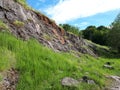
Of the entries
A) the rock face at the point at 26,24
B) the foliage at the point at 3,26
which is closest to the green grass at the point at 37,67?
the foliage at the point at 3,26

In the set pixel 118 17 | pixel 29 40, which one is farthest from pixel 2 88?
pixel 118 17

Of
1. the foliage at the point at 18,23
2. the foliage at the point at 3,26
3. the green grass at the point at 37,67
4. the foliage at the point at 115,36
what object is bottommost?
the green grass at the point at 37,67

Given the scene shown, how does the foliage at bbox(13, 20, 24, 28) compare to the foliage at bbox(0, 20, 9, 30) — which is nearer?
the foliage at bbox(0, 20, 9, 30)

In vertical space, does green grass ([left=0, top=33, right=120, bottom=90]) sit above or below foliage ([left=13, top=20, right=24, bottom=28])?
below

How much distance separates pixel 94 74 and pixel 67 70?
64.5 inches

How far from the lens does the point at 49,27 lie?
2794 cm

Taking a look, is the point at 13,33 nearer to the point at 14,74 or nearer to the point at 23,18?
the point at 23,18

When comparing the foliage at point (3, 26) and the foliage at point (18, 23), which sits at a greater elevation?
the foliage at point (18, 23)

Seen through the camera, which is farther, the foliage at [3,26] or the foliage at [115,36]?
the foliage at [115,36]

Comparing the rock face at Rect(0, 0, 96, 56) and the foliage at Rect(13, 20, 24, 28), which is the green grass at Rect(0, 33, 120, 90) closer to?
the rock face at Rect(0, 0, 96, 56)

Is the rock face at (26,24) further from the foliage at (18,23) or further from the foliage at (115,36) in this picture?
the foliage at (115,36)

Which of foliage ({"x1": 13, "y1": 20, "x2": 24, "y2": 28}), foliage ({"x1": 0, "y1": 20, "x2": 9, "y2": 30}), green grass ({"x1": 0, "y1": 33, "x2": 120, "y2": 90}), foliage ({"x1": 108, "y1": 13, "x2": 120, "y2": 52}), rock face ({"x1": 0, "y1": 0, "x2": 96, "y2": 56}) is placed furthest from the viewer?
foliage ({"x1": 108, "y1": 13, "x2": 120, "y2": 52})

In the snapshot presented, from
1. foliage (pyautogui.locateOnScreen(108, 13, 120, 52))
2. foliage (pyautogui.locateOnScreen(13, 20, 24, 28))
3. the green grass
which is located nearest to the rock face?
foliage (pyautogui.locateOnScreen(13, 20, 24, 28))

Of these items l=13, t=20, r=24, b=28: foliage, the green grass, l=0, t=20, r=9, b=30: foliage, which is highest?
l=13, t=20, r=24, b=28: foliage
